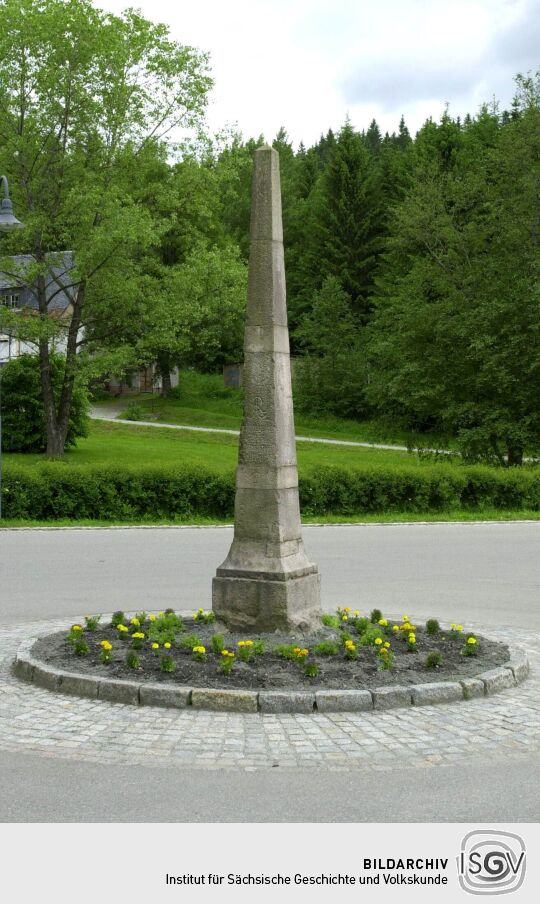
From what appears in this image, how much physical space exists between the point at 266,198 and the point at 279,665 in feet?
13.4

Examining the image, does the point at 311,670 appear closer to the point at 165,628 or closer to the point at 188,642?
the point at 188,642

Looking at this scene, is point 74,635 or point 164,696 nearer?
point 164,696

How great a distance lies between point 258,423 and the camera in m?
8.82

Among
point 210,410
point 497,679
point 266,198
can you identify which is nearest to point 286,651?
point 497,679

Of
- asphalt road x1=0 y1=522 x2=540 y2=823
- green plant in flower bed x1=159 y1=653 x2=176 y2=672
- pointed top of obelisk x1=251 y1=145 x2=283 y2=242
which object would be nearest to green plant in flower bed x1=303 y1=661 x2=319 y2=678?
green plant in flower bed x1=159 y1=653 x2=176 y2=672

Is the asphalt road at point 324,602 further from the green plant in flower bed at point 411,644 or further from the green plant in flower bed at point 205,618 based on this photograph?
the green plant in flower bed at point 411,644

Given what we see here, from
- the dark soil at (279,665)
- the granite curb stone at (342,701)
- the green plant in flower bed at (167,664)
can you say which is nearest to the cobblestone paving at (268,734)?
the granite curb stone at (342,701)

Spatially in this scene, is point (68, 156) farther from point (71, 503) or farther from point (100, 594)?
point (100, 594)

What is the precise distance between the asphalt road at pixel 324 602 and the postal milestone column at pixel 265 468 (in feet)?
8.14

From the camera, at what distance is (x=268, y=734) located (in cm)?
643

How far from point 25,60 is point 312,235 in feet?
Result: 117

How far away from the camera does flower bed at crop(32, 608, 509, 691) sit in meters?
7.41

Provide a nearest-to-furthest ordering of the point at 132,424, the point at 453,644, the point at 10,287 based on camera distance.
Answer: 1. the point at 453,644
2. the point at 10,287
3. the point at 132,424

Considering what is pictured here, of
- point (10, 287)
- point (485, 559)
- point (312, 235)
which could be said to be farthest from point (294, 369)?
point (485, 559)
